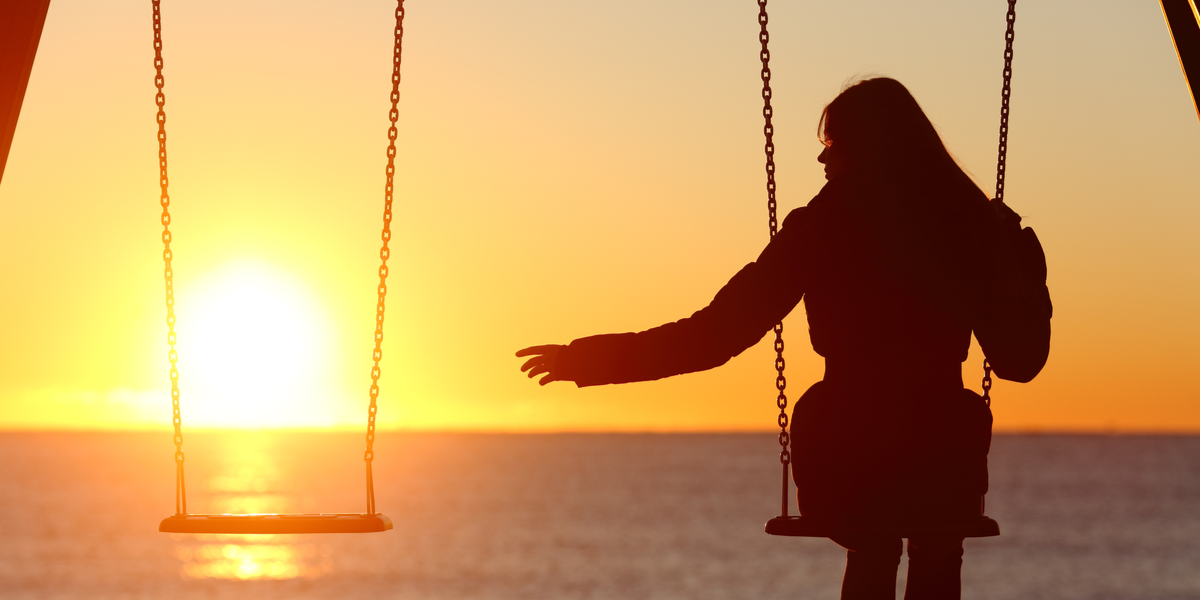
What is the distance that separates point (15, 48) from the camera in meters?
4.73

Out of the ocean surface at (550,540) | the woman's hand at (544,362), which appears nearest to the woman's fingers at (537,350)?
the woman's hand at (544,362)

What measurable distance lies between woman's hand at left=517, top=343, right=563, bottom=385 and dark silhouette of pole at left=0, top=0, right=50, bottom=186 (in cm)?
220

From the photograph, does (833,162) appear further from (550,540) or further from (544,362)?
(550,540)

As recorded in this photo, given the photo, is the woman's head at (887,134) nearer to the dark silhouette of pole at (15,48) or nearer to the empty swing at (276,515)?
the empty swing at (276,515)

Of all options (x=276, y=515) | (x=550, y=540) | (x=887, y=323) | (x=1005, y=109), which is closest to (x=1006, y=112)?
(x=1005, y=109)

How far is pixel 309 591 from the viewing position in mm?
41219

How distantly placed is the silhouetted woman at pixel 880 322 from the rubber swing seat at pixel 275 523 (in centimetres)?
114

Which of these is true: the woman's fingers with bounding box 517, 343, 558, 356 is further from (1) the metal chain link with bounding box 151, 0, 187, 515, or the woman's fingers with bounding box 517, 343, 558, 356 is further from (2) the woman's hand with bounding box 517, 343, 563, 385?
(1) the metal chain link with bounding box 151, 0, 187, 515

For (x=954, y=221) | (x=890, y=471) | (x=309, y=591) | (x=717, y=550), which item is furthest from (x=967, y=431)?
(x=717, y=550)

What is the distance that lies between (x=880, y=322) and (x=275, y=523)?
2.09 meters

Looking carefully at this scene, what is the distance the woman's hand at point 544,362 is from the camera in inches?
147

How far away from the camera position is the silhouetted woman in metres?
3.52

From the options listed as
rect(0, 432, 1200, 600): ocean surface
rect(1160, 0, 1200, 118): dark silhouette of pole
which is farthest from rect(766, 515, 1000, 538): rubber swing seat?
rect(0, 432, 1200, 600): ocean surface

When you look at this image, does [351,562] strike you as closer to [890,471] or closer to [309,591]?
[309,591]
